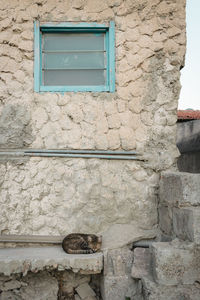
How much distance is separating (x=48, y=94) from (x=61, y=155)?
0.76 metres

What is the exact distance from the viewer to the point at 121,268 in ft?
11.2

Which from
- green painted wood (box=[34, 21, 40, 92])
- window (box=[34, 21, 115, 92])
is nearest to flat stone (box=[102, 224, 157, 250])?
window (box=[34, 21, 115, 92])

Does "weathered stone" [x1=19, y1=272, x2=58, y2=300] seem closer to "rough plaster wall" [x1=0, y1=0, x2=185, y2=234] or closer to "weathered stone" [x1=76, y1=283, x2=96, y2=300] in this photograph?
"weathered stone" [x1=76, y1=283, x2=96, y2=300]

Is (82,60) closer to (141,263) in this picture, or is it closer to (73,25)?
(73,25)

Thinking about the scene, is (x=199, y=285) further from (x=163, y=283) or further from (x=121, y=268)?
(x=121, y=268)

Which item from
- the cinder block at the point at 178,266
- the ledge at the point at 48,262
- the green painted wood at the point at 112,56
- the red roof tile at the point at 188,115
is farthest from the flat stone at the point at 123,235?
the red roof tile at the point at 188,115

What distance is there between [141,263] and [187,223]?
2.34 ft

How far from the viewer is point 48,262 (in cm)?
315

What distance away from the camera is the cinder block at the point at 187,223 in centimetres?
291

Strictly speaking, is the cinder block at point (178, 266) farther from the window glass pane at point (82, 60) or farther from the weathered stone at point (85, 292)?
the window glass pane at point (82, 60)

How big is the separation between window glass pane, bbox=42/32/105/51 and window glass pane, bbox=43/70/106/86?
11.9 inches

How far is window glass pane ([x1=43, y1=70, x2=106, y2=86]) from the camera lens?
3865 mm

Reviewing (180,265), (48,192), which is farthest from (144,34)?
(180,265)

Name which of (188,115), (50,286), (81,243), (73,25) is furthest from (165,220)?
(188,115)
